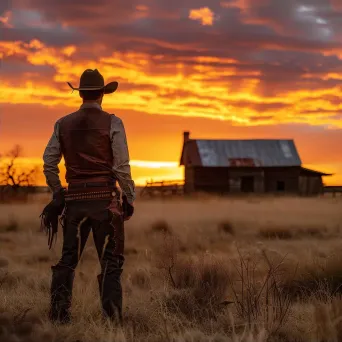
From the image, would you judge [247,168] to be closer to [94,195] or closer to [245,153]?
[245,153]

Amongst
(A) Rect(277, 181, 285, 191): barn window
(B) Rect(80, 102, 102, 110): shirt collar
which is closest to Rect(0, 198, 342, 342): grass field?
(B) Rect(80, 102, 102, 110): shirt collar

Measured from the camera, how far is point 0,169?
41.4 meters

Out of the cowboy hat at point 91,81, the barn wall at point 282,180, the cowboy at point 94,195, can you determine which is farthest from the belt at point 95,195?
the barn wall at point 282,180

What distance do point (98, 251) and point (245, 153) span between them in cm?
3950

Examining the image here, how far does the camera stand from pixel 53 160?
599 cm

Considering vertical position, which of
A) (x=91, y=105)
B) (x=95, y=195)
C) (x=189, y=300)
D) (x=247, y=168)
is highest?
(x=247, y=168)

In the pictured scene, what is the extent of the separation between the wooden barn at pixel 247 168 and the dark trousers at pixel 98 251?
37.4 metres

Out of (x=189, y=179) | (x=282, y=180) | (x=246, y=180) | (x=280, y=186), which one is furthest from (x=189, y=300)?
(x=280, y=186)

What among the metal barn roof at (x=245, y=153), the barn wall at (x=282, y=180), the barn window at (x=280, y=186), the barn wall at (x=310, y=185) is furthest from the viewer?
the barn wall at (x=310, y=185)

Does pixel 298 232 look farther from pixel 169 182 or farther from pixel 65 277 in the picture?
pixel 169 182

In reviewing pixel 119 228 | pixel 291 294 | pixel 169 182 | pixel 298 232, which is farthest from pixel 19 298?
pixel 169 182

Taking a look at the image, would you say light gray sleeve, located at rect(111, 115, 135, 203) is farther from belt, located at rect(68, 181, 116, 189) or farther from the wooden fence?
the wooden fence

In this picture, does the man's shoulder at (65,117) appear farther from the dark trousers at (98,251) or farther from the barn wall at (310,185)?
the barn wall at (310,185)

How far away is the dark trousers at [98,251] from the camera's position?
5703mm
